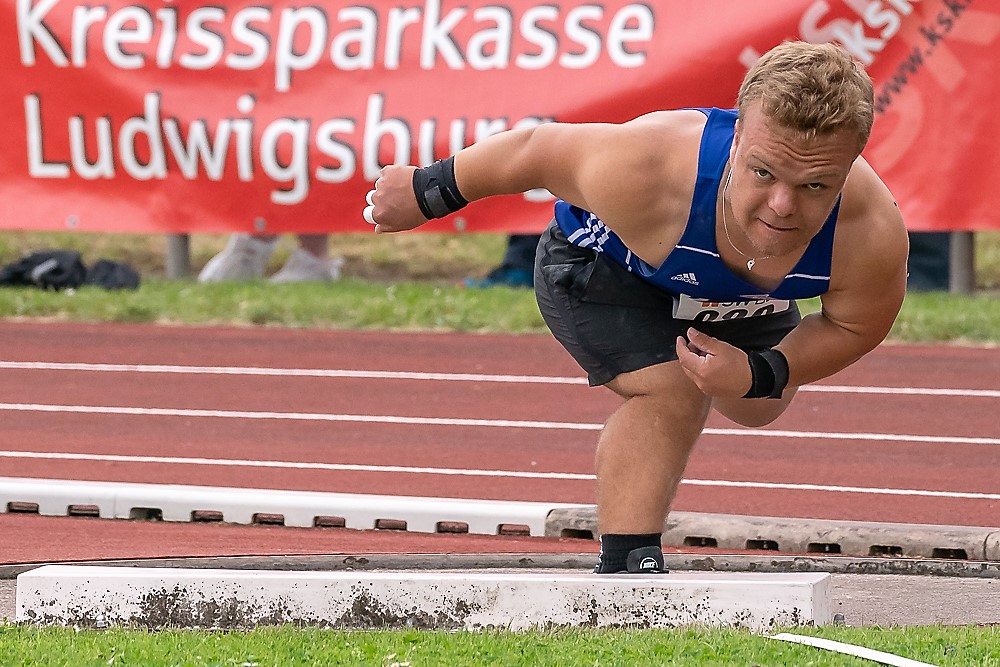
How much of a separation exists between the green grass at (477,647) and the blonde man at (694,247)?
0.41 meters

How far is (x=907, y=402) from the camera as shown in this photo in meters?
7.19

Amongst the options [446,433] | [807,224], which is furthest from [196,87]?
[807,224]

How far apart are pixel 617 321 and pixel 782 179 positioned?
0.84 metres

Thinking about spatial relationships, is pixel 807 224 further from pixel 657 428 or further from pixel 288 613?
pixel 288 613

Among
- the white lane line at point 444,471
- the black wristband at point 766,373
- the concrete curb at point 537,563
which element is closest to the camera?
the black wristband at point 766,373

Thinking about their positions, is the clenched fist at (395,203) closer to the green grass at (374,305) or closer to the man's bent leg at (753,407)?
the man's bent leg at (753,407)

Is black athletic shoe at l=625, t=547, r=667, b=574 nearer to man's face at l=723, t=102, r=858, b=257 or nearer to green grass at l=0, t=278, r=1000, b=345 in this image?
man's face at l=723, t=102, r=858, b=257

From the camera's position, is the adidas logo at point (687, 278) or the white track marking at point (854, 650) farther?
the adidas logo at point (687, 278)

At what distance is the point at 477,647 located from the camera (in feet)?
11.0

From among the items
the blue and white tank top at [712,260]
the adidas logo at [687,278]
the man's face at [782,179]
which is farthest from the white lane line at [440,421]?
the man's face at [782,179]

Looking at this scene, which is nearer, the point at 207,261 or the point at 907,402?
the point at 907,402

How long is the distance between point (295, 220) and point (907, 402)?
375 centimetres

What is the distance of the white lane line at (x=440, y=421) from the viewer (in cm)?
654

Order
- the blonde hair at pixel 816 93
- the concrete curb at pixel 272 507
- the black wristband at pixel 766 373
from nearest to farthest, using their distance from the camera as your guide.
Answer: the blonde hair at pixel 816 93, the black wristband at pixel 766 373, the concrete curb at pixel 272 507
